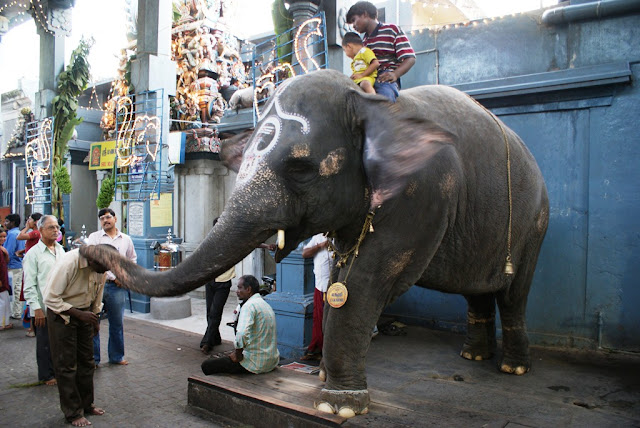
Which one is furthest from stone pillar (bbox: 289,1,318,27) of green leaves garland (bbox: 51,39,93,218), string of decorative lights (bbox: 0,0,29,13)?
string of decorative lights (bbox: 0,0,29,13)

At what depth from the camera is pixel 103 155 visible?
12258 mm

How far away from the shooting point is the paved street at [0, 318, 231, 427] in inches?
167

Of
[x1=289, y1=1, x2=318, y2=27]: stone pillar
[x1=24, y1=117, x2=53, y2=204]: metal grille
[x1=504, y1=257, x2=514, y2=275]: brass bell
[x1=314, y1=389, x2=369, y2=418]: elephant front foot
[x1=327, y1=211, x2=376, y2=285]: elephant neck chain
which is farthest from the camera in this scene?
[x1=24, y1=117, x2=53, y2=204]: metal grille

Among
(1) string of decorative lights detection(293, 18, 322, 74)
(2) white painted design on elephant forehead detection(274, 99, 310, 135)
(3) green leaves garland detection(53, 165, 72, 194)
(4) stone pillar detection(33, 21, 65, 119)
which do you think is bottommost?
(2) white painted design on elephant forehead detection(274, 99, 310, 135)

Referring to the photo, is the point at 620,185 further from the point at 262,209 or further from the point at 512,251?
the point at 262,209

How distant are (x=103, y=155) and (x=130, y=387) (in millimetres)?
8577

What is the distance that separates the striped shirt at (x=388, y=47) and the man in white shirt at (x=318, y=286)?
2084 mm

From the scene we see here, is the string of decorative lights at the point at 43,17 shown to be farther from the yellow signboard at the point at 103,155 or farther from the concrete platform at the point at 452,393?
the concrete platform at the point at 452,393

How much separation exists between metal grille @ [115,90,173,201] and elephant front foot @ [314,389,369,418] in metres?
6.35

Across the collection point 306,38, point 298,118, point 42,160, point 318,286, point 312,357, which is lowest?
point 312,357

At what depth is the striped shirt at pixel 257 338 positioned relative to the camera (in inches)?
170

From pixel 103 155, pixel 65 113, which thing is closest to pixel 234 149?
pixel 103 155

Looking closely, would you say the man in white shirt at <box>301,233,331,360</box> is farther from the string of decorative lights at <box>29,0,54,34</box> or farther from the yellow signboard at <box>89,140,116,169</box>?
the string of decorative lights at <box>29,0,54,34</box>

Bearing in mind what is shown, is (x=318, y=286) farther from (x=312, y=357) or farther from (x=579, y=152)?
(x=579, y=152)
